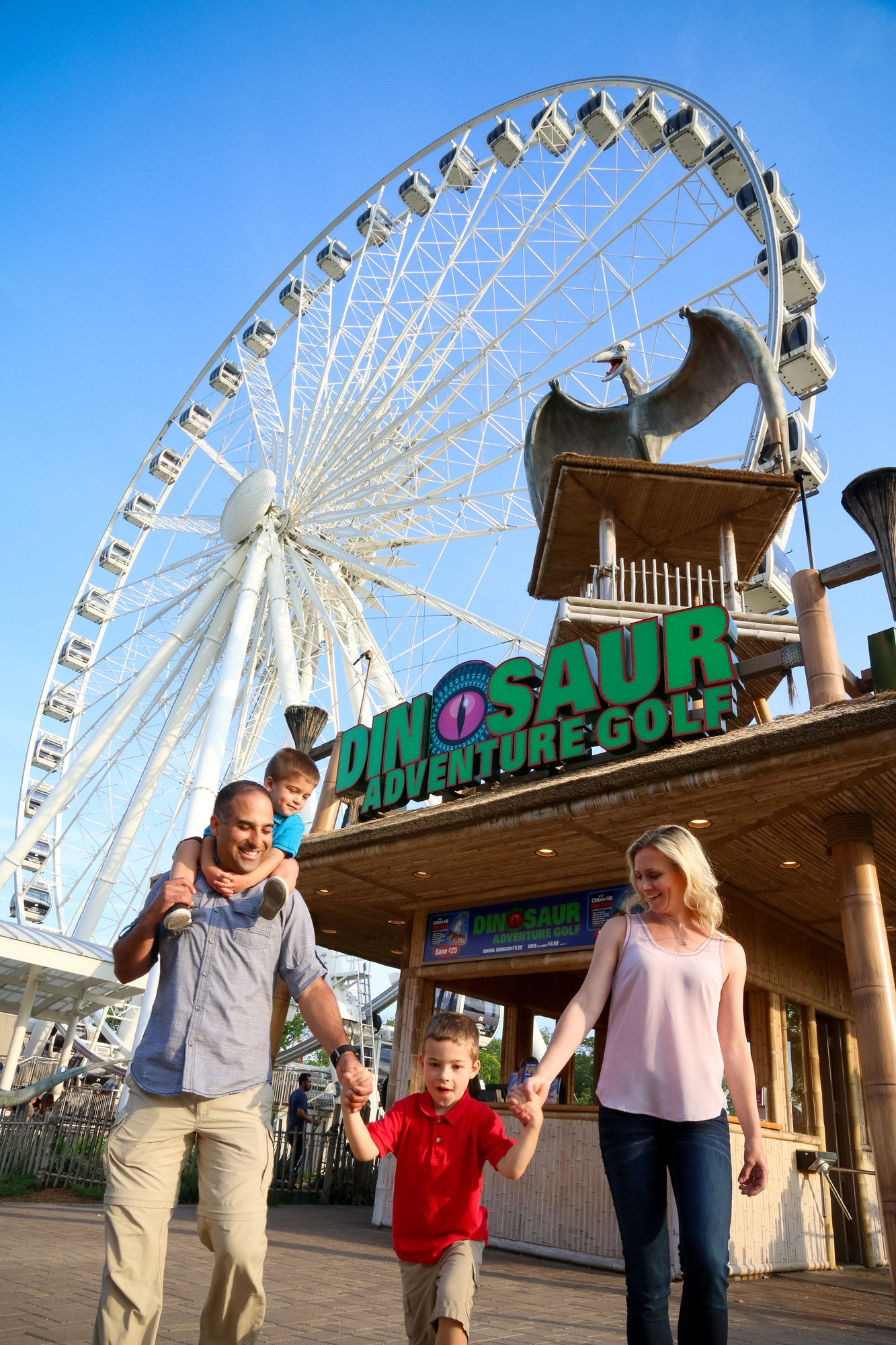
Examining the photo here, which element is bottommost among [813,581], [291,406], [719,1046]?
[719,1046]

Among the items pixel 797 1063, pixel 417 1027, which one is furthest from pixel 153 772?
pixel 797 1063

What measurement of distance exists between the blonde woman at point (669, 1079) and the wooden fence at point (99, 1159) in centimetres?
1177

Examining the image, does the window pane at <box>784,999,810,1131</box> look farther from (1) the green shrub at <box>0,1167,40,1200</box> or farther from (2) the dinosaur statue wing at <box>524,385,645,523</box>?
(1) the green shrub at <box>0,1167,40,1200</box>

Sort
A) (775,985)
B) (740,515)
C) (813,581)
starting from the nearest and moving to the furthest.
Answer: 1. (813,581)
2. (775,985)
3. (740,515)

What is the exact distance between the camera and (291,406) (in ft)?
94.3

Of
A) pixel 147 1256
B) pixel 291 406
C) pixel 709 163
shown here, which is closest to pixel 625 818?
pixel 147 1256

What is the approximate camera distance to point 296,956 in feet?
11.8

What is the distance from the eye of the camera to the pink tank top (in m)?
2.92

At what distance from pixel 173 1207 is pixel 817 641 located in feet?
23.3

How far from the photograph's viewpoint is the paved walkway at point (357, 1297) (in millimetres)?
5047

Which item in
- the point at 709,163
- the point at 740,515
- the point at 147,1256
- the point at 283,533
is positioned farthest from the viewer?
the point at 283,533

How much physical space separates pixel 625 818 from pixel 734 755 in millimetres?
1573

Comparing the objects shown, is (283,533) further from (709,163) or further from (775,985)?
(775,985)

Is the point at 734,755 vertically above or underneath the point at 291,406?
underneath
